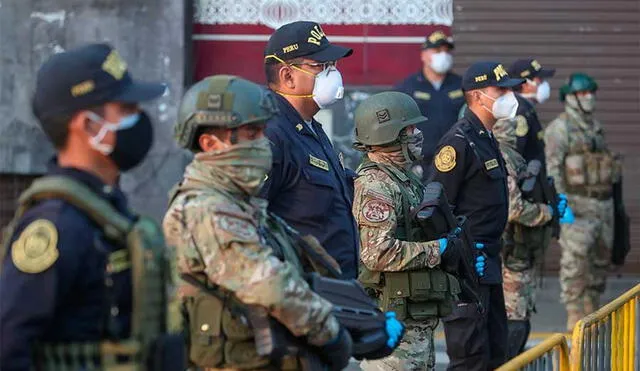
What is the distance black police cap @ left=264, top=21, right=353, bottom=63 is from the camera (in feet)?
19.4

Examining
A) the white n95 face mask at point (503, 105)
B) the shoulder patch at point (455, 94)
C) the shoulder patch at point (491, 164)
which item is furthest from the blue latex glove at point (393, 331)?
the shoulder patch at point (455, 94)

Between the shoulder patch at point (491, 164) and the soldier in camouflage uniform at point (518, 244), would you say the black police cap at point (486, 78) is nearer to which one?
the shoulder patch at point (491, 164)

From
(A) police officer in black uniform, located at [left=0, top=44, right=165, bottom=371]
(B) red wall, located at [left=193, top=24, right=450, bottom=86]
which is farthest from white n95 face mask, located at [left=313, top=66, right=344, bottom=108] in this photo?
(B) red wall, located at [left=193, top=24, right=450, bottom=86]

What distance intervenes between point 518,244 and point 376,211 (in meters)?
2.81

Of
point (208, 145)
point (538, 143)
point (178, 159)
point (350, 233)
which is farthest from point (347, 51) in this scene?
point (178, 159)

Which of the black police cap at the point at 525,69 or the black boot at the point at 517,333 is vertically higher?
the black police cap at the point at 525,69

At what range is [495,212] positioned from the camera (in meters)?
7.61

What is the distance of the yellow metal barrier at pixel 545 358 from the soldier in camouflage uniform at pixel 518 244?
3235mm

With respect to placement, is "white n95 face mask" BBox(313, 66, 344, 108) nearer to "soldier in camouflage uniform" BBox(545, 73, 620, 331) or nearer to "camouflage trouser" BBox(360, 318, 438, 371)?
"camouflage trouser" BBox(360, 318, 438, 371)

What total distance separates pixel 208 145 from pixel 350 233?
1362 millimetres

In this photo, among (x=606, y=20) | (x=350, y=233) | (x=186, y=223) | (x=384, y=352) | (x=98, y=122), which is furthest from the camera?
(x=606, y=20)

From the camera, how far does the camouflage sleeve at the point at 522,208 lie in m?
8.76

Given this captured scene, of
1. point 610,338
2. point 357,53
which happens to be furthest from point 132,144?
point 357,53

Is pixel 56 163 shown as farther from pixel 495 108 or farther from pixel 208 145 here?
pixel 495 108
